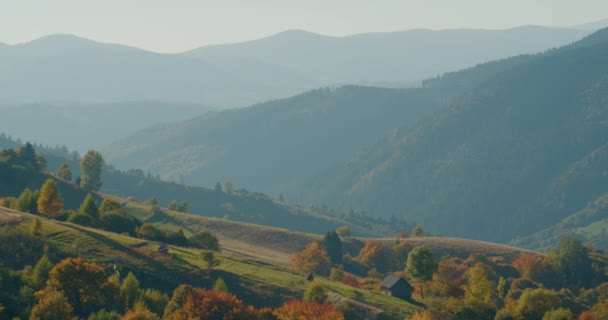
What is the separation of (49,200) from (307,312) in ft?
240

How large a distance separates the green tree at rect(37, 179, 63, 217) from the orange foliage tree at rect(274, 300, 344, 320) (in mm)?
67400

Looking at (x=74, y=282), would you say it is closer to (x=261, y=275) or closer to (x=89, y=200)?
(x=261, y=275)

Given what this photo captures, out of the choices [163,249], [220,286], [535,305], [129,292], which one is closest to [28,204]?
[163,249]

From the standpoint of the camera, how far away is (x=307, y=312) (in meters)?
111

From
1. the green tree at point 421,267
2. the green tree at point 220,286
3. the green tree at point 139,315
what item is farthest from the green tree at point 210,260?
the green tree at point 421,267

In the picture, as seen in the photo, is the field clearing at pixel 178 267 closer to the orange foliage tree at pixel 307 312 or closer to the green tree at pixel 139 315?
the orange foliage tree at pixel 307 312

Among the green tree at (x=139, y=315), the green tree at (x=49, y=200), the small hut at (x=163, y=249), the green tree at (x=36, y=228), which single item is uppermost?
the green tree at (x=49, y=200)

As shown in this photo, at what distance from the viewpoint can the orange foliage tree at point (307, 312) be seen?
109688 millimetres

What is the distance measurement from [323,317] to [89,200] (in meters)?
82.0

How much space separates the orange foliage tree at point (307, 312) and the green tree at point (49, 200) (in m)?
67.4

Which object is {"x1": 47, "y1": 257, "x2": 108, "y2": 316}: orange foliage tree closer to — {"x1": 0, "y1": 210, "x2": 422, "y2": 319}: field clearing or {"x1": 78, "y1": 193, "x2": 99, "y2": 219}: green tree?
{"x1": 0, "y1": 210, "x2": 422, "y2": 319}: field clearing

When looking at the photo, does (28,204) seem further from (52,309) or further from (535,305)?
(535,305)

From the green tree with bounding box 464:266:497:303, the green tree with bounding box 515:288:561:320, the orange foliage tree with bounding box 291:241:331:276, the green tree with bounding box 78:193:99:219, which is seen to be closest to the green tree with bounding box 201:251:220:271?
the green tree with bounding box 78:193:99:219

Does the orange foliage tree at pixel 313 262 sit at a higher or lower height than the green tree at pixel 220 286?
lower
